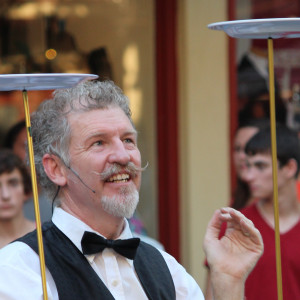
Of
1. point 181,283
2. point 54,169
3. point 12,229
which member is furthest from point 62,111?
point 12,229

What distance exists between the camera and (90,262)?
2.77 metres

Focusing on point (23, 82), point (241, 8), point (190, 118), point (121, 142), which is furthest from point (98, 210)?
point (241, 8)

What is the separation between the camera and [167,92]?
607cm

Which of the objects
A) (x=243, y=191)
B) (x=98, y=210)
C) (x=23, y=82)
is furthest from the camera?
(x=243, y=191)

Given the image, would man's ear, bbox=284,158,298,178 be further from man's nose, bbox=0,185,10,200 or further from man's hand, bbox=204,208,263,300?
man's hand, bbox=204,208,263,300

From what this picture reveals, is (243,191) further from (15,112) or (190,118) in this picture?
(15,112)

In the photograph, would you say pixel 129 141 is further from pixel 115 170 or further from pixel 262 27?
pixel 262 27

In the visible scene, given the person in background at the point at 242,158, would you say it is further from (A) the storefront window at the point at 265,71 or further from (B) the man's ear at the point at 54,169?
(B) the man's ear at the point at 54,169

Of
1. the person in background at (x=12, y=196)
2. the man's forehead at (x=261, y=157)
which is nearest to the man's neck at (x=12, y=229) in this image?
the person in background at (x=12, y=196)

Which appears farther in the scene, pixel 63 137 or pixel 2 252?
pixel 63 137

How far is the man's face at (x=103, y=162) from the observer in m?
2.83

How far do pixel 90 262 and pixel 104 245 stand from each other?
74 millimetres

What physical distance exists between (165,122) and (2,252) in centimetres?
352

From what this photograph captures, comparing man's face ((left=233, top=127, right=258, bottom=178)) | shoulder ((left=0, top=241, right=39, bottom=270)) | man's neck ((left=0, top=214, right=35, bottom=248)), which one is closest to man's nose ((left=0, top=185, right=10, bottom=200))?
man's neck ((left=0, top=214, right=35, bottom=248))
